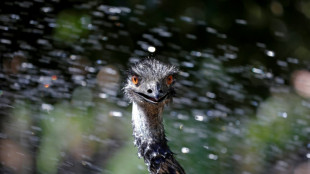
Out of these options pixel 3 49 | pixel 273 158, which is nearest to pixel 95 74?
pixel 3 49

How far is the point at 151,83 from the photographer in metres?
1.94

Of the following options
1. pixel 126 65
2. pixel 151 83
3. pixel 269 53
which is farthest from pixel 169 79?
pixel 269 53

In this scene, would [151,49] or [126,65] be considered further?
[151,49]

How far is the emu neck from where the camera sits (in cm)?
196

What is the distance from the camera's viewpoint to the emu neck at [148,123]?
6.41 feet

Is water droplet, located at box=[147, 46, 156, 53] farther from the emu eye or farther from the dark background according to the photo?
the emu eye

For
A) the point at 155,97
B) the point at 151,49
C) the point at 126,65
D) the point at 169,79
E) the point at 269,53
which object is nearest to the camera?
the point at 155,97

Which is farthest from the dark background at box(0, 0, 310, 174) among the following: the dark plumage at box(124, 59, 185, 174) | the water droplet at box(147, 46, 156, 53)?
the dark plumage at box(124, 59, 185, 174)

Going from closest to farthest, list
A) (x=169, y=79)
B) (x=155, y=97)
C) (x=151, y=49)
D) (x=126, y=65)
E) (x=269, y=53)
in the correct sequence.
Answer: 1. (x=155, y=97)
2. (x=169, y=79)
3. (x=126, y=65)
4. (x=151, y=49)
5. (x=269, y=53)

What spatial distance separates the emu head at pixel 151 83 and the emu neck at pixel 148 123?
0.03 m

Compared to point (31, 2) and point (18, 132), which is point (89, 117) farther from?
point (31, 2)

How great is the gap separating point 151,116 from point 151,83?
0.13 meters

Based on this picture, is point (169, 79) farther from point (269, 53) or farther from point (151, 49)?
point (269, 53)

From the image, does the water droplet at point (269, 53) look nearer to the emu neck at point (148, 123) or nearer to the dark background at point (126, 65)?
the dark background at point (126, 65)
